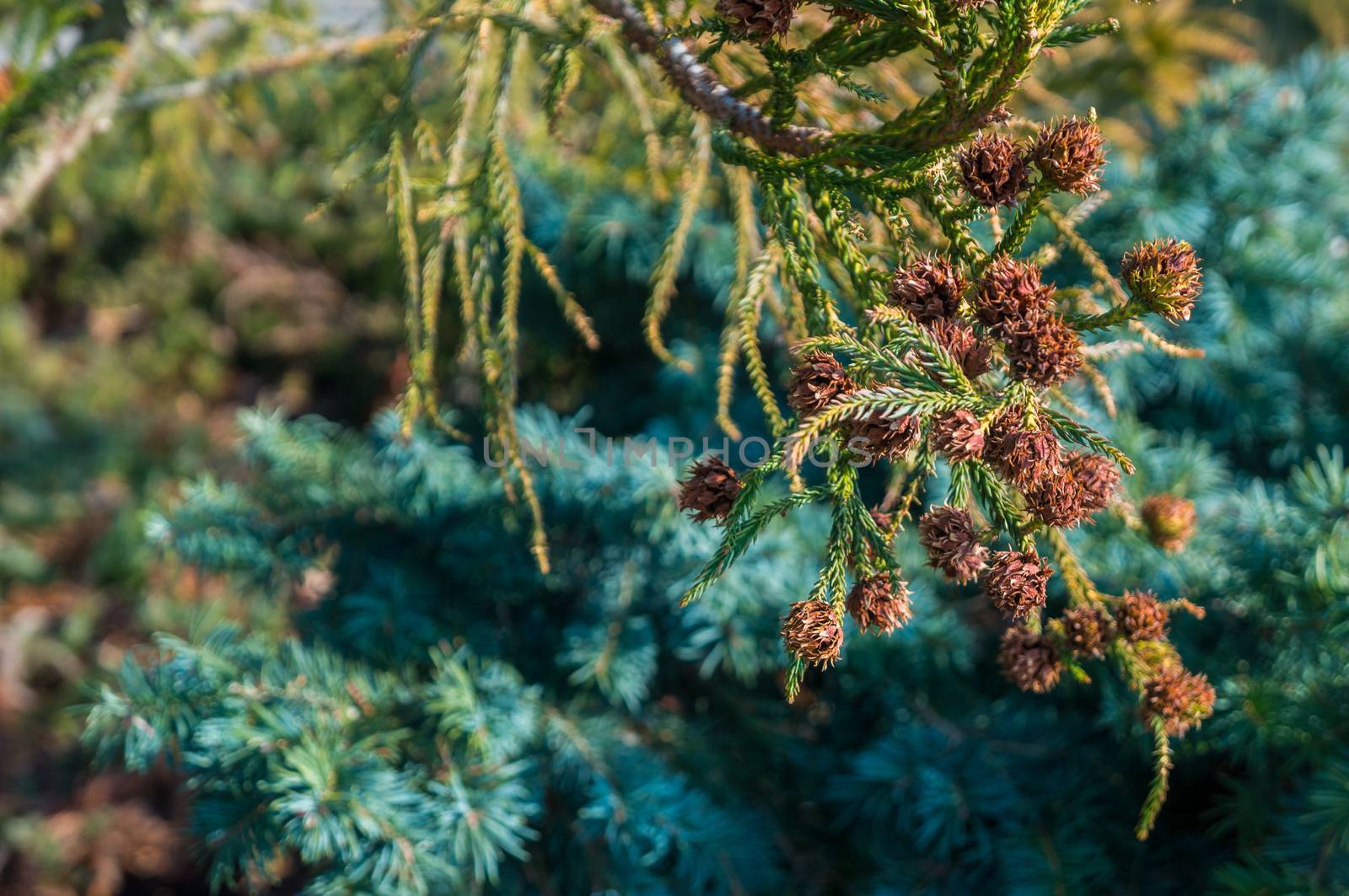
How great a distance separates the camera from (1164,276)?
609mm

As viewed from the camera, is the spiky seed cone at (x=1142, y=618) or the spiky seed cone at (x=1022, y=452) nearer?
the spiky seed cone at (x=1022, y=452)

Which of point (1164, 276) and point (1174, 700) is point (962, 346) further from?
point (1174, 700)

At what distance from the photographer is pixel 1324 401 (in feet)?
4.56

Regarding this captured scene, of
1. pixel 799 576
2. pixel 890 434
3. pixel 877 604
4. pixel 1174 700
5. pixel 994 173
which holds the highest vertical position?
pixel 994 173

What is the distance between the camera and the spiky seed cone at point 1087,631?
2.41ft

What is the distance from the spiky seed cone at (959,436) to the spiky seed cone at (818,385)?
0.06 meters

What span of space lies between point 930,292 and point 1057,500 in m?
0.15

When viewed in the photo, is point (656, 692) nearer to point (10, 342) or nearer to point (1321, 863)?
point (1321, 863)

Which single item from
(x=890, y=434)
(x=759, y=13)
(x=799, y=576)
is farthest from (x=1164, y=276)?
(x=799, y=576)

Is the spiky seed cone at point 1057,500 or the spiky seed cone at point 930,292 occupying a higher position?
the spiky seed cone at point 930,292

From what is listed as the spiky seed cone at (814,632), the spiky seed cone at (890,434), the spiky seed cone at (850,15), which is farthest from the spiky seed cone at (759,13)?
the spiky seed cone at (814,632)

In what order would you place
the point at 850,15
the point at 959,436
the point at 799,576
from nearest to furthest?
the point at 959,436
the point at 850,15
the point at 799,576

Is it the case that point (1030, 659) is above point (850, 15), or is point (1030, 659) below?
below

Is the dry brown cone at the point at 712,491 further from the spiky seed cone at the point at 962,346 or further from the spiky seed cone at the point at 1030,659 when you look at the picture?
the spiky seed cone at the point at 1030,659
